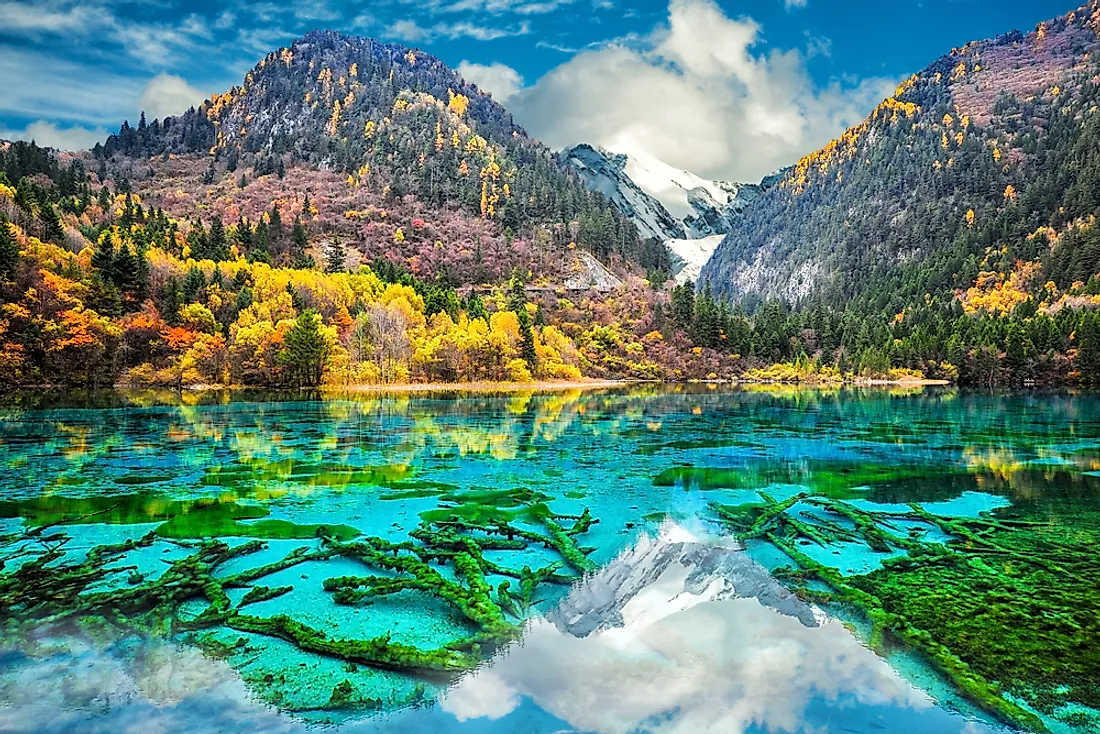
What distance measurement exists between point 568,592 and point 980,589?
21.0ft

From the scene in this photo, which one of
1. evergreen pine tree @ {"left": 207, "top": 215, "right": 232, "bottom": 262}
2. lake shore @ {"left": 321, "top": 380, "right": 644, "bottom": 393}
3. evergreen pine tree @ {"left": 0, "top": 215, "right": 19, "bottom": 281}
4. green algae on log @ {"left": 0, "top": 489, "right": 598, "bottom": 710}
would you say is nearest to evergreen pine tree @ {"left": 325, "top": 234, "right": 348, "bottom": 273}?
evergreen pine tree @ {"left": 207, "top": 215, "right": 232, "bottom": 262}

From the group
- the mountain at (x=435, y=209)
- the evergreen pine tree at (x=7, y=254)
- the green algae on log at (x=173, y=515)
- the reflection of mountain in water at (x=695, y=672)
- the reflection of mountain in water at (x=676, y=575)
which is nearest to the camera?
the reflection of mountain in water at (x=695, y=672)

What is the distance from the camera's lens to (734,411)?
160 feet

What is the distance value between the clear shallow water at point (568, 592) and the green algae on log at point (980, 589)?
2.4 inches

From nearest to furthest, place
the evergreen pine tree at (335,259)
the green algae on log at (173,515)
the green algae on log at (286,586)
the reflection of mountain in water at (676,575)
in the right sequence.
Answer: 1. the green algae on log at (286,586)
2. the reflection of mountain in water at (676,575)
3. the green algae on log at (173,515)
4. the evergreen pine tree at (335,259)

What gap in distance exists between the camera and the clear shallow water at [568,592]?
6.93 metres

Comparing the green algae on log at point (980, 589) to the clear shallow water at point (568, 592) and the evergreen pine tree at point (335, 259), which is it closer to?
the clear shallow water at point (568, 592)

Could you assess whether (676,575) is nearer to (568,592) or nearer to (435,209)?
(568,592)

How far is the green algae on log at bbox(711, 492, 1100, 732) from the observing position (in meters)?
7.30

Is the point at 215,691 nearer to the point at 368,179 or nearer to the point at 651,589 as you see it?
the point at 651,589

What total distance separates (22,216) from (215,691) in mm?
94473

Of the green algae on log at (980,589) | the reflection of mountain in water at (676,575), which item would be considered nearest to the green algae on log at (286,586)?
the reflection of mountain in water at (676,575)

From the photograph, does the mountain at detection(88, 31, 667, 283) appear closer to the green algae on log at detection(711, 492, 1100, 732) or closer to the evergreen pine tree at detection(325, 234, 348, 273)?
the evergreen pine tree at detection(325, 234, 348, 273)

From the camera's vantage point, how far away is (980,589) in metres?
10.1
